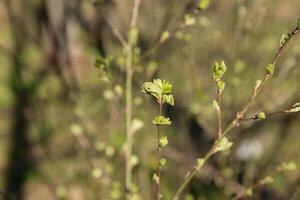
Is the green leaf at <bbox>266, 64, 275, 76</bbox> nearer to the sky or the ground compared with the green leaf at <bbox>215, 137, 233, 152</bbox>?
nearer to the sky

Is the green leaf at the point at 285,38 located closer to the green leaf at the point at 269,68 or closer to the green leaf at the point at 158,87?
the green leaf at the point at 269,68

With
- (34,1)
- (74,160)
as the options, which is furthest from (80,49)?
(74,160)

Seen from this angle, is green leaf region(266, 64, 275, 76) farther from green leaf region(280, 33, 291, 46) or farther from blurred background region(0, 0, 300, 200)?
blurred background region(0, 0, 300, 200)

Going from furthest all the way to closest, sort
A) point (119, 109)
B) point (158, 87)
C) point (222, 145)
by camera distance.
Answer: point (119, 109)
point (222, 145)
point (158, 87)

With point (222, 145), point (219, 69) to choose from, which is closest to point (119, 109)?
point (222, 145)

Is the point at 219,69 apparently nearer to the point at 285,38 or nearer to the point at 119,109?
the point at 285,38

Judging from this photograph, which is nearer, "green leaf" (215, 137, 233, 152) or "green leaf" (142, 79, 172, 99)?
"green leaf" (142, 79, 172, 99)

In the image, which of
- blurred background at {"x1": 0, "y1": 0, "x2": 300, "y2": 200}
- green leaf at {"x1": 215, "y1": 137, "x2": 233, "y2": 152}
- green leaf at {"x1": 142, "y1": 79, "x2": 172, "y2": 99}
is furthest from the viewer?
blurred background at {"x1": 0, "y1": 0, "x2": 300, "y2": 200}

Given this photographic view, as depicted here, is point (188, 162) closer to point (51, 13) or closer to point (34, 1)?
point (51, 13)

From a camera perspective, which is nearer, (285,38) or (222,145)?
(285,38)

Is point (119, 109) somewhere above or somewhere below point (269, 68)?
above

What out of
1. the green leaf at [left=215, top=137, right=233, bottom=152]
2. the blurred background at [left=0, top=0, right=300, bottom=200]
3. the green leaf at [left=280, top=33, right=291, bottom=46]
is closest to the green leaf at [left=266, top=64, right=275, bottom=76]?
the green leaf at [left=280, top=33, right=291, bottom=46]

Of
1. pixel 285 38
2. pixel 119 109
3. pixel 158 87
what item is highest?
pixel 119 109

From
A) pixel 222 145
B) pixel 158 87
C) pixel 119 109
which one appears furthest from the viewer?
pixel 119 109
